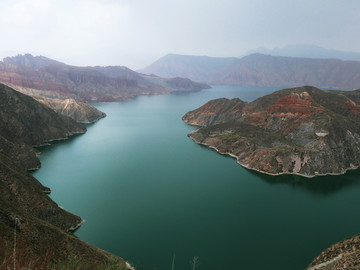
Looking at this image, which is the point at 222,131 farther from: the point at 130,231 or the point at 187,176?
the point at 130,231

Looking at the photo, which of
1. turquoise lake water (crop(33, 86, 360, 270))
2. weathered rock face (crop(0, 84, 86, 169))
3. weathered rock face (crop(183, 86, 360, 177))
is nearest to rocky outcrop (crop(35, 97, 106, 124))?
weathered rock face (crop(0, 84, 86, 169))

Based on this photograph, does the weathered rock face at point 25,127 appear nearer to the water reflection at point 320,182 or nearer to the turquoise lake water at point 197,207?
the turquoise lake water at point 197,207

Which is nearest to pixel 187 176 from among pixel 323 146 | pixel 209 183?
pixel 209 183

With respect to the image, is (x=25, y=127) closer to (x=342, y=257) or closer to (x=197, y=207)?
(x=197, y=207)

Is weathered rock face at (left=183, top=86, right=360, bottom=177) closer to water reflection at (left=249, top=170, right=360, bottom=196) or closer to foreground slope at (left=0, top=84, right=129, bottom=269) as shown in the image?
water reflection at (left=249, top=170, right=360, bottom=196)

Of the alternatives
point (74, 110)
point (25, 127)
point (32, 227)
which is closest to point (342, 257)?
point (32, 227)

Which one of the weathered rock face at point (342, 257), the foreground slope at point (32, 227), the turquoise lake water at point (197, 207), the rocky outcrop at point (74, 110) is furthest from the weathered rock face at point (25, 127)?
the weathered rock face at point (342, 257)

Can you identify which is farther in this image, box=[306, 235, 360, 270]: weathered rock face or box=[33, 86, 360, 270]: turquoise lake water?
box=[33, 86, 360, 270]: turquoise lake water
